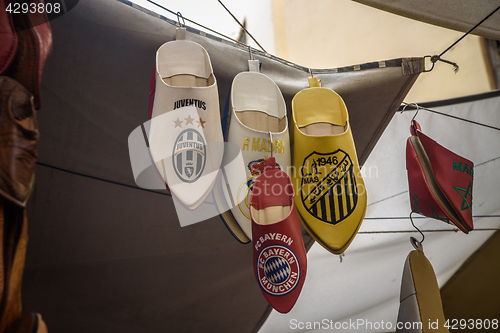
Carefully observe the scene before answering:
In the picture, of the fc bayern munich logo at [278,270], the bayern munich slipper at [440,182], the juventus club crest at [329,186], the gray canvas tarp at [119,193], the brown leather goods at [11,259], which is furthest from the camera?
the bayern munich slipper at [440,182]

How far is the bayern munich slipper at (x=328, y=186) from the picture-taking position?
0.54 meters

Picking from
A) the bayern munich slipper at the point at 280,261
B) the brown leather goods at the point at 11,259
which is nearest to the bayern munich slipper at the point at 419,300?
the bayern munich slipper at the point at 280,261

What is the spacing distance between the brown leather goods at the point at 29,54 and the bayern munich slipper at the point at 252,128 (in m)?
0.32

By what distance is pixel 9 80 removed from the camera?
1.17ft

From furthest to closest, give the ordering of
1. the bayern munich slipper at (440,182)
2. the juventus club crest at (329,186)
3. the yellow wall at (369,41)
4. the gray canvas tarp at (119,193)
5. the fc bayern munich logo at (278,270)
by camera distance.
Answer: the yellow wall at (369,41) → the bayern munich slipper at (440,182) → the gray canvas tarp at (119,193) → the juventus club crest at (329,186) → the fc bayern munich logo at (278,270)

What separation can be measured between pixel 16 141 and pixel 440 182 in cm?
93

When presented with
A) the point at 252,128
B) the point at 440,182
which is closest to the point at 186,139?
the point at 252,128

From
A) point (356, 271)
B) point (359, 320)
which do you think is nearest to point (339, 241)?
point (356, 271)

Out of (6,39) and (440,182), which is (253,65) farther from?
(440,182)

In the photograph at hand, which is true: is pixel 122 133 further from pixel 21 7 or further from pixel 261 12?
pixel 261 12

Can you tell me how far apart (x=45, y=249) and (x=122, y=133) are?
0.41 meters

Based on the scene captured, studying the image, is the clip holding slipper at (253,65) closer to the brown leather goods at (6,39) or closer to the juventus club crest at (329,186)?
the juventus club crest at (329,186)

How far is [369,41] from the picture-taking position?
2773 millimetres

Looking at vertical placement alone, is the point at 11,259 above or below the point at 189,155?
below
